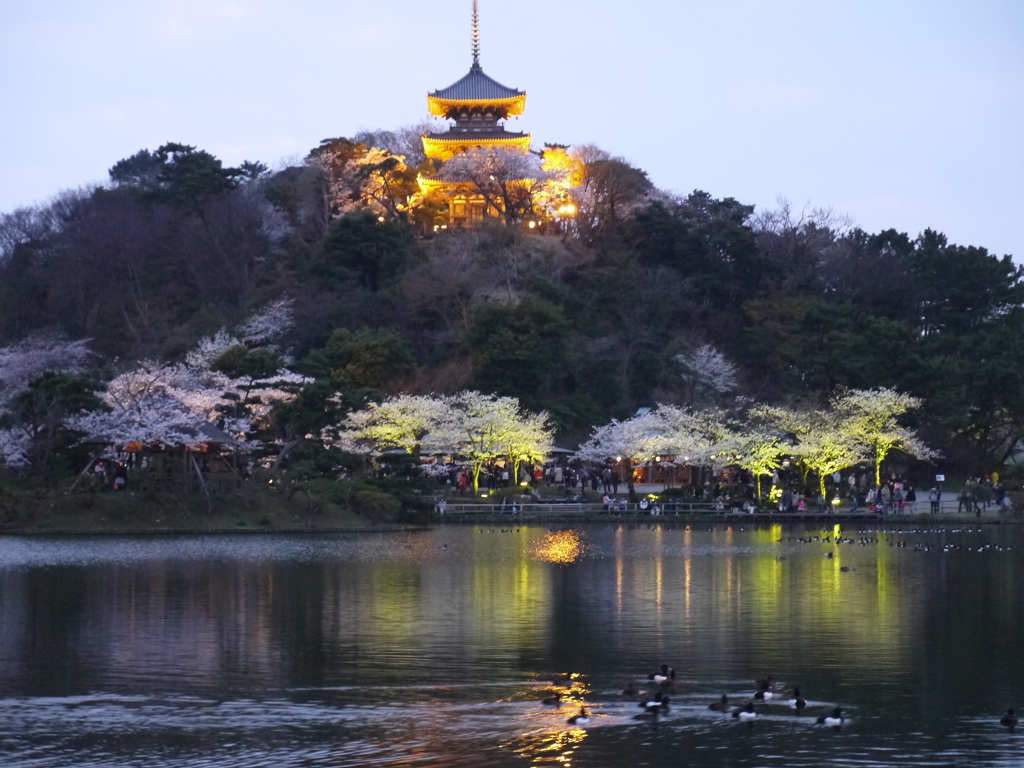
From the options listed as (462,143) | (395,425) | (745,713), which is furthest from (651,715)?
(462,143)

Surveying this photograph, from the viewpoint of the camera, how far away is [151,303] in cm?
5306

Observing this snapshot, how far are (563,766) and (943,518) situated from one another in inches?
1085

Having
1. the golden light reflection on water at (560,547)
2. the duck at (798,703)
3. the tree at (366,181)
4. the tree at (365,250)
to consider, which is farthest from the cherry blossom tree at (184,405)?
the duck at (798,703)

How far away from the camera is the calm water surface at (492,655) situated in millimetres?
12055

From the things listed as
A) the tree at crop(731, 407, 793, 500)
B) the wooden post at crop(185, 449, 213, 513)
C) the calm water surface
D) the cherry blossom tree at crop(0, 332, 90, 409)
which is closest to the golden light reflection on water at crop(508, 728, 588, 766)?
the calm water surface

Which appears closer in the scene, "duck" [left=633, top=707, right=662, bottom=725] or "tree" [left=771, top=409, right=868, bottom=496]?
"duck" [left=633, top=707, right=662, bottom=725]

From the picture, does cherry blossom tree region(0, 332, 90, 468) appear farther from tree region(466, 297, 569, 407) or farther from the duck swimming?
the duck swimming

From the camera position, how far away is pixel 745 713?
12.9 meters

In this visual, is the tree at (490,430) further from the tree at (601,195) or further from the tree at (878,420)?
the tree at (601,195)

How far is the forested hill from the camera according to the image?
45.0 meters

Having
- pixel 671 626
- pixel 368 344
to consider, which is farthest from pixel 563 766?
pixel 368 344

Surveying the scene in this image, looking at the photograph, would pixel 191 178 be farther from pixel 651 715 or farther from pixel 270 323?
pixel 651 715

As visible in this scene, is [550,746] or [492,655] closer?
[550,746]

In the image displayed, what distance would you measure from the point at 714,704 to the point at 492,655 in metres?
3.68
